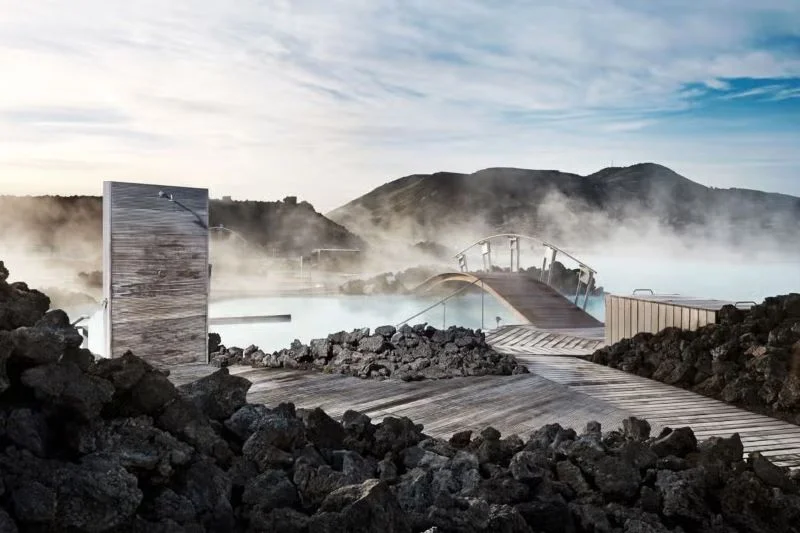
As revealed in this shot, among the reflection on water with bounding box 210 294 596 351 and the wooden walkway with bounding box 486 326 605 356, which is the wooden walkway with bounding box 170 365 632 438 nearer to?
the wooden walkway with bounding box 486 326 605 356

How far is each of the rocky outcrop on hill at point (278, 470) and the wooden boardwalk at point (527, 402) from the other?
109 centimetres

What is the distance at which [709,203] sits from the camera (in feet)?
109

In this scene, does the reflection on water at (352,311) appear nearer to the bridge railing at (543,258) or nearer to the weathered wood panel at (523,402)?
the bridge railing at (543,258)

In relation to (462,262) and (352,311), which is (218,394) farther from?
(352,311)

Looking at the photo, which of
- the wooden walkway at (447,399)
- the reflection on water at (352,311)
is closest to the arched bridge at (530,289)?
the reflection on water at (352,311)

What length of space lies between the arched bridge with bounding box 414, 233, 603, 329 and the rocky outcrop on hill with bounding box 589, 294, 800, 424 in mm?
3530

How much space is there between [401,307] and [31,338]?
50.9 feet

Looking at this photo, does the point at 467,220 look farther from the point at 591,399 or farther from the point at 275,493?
the point at 275,493

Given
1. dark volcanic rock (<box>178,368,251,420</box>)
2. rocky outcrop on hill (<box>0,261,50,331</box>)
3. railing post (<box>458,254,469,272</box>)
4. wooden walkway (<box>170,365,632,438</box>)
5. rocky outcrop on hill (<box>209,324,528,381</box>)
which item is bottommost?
wooden walkway (<box>170,365,632,438</box>)

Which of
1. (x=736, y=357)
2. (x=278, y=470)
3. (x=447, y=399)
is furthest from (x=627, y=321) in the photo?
(x=278, y=470)

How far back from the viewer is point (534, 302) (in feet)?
38.9

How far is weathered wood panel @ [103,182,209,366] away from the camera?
593 centimetres


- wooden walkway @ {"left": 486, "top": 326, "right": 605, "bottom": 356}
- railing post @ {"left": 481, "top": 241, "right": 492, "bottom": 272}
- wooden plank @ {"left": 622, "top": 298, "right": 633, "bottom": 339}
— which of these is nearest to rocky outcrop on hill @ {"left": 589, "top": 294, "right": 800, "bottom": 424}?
Answer: wooden plank @ {"left": 622, "top": 298, "right": 633, "bottom": 339}

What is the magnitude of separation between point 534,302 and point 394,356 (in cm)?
567
